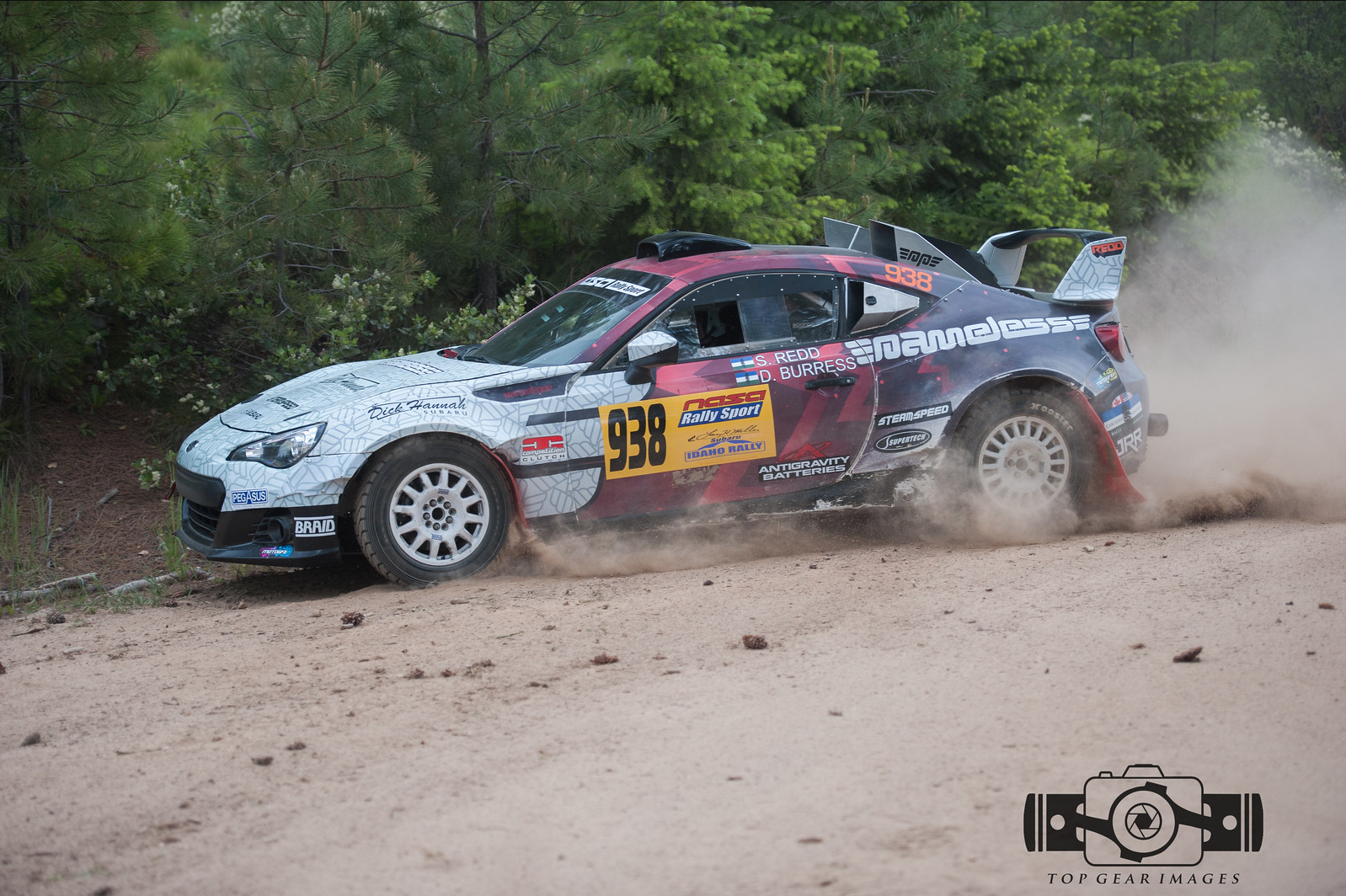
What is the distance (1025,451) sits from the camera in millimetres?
6715

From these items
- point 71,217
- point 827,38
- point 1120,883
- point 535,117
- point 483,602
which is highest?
point 827,38

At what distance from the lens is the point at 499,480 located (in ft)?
19.7

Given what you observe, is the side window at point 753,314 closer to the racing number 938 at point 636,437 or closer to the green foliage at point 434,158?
the racing number 938 at point 636,437

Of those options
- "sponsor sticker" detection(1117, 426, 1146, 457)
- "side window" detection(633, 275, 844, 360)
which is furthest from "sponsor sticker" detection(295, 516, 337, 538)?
"sponsor sticker" detection(1117, 426, 1146, 457)

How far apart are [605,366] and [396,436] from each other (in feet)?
3.84

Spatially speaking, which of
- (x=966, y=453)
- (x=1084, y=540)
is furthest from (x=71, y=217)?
(x=1084, y=540)

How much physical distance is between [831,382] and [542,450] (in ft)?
5.50

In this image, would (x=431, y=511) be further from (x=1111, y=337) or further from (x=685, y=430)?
(x=1111, y=337)

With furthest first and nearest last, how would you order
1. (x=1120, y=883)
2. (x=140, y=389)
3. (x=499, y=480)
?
(x=140, y=389) < (x=499, y=480) < (x=1120, y=883)

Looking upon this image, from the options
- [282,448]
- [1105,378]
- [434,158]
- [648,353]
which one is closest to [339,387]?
[282,448]

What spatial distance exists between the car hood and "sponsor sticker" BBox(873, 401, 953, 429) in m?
2.07

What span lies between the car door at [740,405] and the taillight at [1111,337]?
1.56 m

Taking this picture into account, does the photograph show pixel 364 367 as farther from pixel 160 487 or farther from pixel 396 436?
pixel 160 487

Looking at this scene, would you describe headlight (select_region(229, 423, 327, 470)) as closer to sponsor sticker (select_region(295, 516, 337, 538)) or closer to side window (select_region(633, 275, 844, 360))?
sponsor sticker (select_region(295, 516, 337, 538))
